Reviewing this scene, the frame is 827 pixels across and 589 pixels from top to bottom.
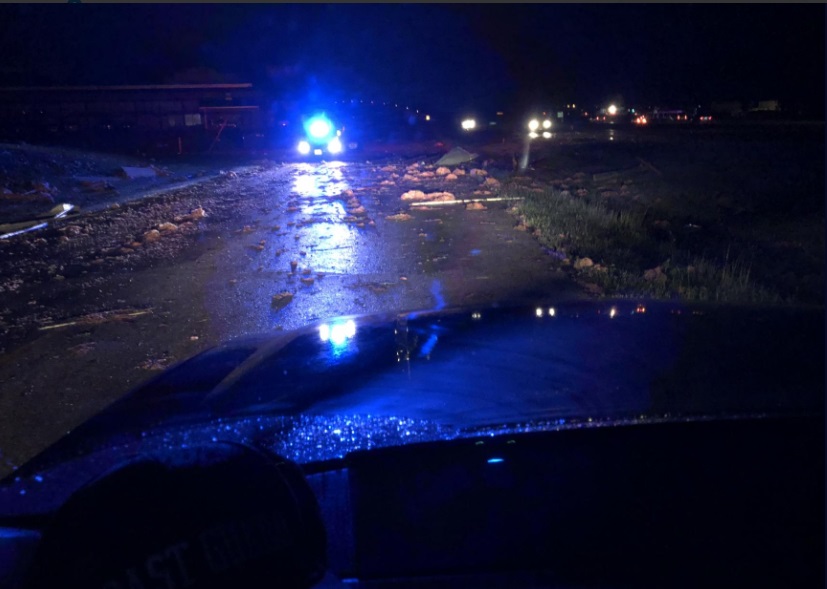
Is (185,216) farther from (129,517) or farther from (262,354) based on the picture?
(129,517)

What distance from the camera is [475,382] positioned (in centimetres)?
287

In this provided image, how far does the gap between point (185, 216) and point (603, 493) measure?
14754mm

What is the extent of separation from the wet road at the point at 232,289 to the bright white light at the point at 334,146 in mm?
18209

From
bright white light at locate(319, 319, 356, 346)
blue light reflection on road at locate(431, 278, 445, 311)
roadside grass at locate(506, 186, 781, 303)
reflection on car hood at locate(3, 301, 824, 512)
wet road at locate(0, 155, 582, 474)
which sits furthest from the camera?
blue light reflection on road at locate(431, 278, 445, 311)

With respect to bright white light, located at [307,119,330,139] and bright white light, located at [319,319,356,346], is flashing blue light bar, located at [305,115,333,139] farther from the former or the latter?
bright white light, located at [319,319,356,346]

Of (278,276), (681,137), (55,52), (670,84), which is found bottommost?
(278,276)

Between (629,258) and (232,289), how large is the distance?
540cm

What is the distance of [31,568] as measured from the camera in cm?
187

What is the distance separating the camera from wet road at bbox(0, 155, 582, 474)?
634 cm

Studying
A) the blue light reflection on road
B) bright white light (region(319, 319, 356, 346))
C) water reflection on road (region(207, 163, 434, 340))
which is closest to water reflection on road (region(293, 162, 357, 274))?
water reflection on road (region(207, 163, 434, 340))

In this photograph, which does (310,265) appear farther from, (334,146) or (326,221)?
(334,146)

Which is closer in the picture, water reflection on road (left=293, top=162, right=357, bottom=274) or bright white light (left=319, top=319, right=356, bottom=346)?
bright white light (left=319, top=319, right=356, bottom=346)

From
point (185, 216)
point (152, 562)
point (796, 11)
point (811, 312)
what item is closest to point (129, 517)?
point (152, 562)

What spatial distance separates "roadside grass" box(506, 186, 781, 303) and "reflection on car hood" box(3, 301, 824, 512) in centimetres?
351
